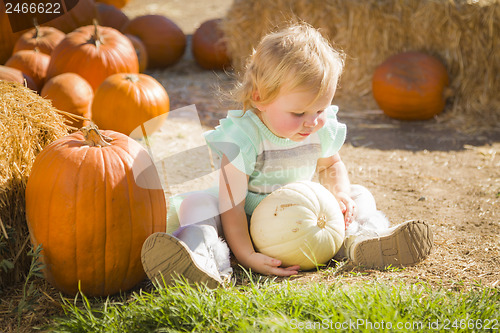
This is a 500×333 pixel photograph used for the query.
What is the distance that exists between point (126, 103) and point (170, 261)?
2553 millimetres

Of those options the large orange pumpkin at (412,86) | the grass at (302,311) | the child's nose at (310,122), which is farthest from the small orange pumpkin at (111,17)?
the grass at (302,311)

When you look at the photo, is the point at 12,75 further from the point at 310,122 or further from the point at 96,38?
the point at 310,122

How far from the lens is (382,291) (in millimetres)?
2139

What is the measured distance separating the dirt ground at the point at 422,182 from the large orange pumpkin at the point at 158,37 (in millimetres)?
382

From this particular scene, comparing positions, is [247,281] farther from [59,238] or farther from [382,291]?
[59,238]

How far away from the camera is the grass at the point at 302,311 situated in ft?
6.26

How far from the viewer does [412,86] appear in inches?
217

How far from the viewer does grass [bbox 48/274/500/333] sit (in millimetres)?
1908

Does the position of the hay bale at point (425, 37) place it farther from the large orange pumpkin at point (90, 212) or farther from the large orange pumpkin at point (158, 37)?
the large orange pumpkin at point (90, 212)

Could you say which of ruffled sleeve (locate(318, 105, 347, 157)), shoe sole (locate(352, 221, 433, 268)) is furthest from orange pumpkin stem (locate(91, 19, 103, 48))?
shoe sole (locate(352, 221, 433, 268))

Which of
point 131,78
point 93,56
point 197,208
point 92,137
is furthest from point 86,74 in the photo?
point 197,208

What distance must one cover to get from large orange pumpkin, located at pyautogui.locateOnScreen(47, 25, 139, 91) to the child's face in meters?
2.75

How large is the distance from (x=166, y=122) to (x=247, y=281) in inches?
126

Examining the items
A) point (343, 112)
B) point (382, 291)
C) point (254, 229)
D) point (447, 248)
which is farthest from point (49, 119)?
point (343, 112)
